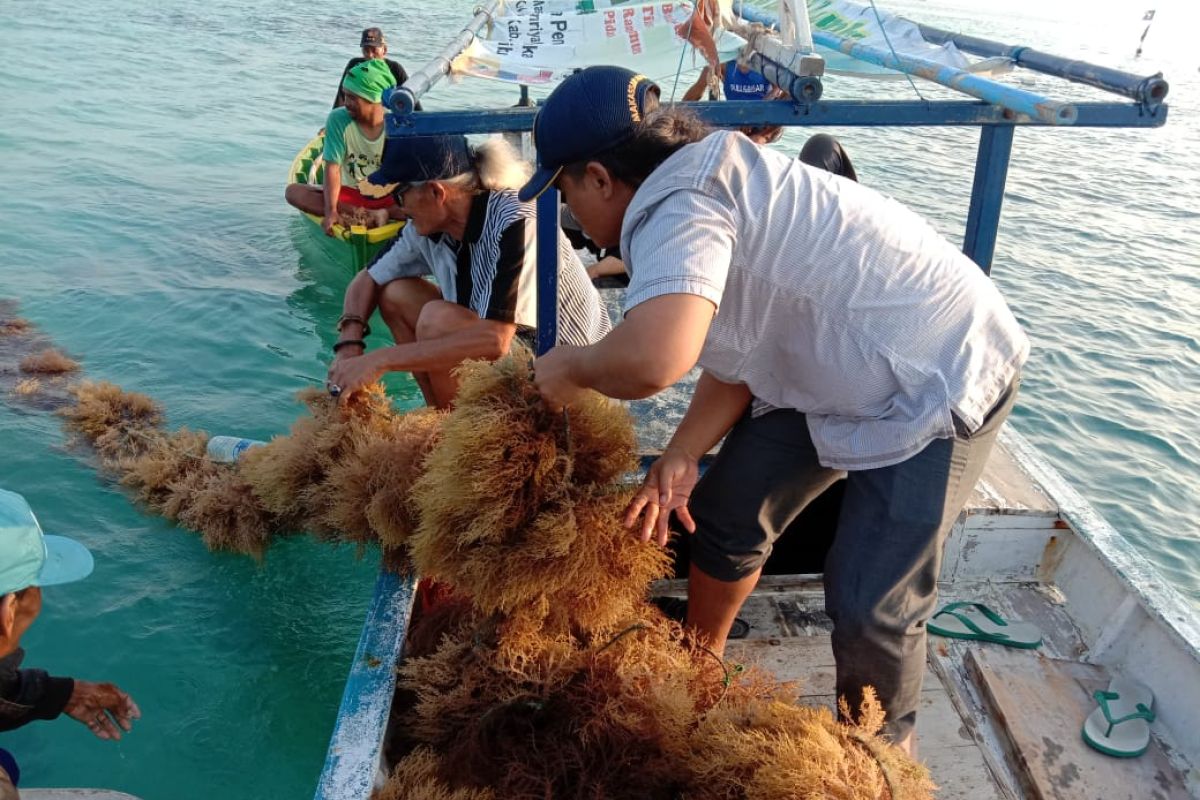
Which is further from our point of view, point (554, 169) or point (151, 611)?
point (151, 611)

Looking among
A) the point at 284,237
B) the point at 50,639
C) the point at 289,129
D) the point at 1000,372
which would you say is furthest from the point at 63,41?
the point at 1000,372

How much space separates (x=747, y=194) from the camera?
194 centimetres

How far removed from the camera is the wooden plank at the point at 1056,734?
269 centimetres

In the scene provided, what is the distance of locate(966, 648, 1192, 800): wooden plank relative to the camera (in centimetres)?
269

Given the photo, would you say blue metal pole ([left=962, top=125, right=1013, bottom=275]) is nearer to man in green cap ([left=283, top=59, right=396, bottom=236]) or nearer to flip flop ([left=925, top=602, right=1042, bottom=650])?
flip flop ([left=925, top=602, right=1042, bottom=650])

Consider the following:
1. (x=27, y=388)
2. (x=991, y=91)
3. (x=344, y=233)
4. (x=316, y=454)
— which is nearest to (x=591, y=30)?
(x=344, y=233)

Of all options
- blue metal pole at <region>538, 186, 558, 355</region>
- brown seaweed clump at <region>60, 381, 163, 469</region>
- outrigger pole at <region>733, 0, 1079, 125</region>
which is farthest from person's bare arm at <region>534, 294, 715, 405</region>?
brown seaweed clump at <region>60, 381, 163, 469</region>

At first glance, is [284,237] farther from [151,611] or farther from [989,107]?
[989,107]

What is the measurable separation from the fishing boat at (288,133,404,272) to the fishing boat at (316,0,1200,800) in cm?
391

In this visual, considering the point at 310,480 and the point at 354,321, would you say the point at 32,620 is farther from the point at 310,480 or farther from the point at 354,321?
the point at 354,321

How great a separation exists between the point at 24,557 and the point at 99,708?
716 millimetres

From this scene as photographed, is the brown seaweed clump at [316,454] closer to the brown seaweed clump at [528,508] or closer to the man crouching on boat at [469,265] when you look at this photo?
the man crouching on boat at [469,265]

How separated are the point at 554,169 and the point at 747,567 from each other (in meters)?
1.30

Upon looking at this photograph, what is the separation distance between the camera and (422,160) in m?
3.24
